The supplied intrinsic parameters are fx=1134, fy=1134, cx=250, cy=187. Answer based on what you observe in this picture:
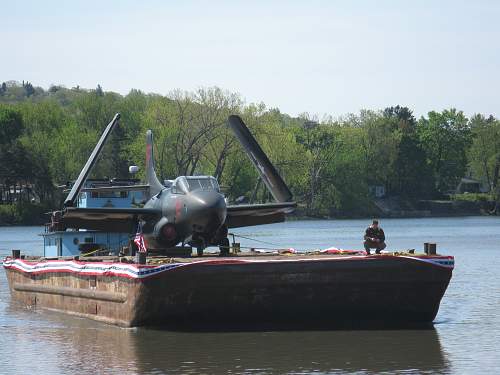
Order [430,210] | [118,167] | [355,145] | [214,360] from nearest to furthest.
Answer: [214,360]
[118,167]
[355,145]
[430,210]

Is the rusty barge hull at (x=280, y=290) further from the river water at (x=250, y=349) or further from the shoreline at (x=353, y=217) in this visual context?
the shoreline at (x=353, y=217)

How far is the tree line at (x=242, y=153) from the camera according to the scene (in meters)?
104

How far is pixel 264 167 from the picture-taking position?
117 ft

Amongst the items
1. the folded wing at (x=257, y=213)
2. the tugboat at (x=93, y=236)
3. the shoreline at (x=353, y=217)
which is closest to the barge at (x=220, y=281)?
the folded wing at (x=257, y=213)

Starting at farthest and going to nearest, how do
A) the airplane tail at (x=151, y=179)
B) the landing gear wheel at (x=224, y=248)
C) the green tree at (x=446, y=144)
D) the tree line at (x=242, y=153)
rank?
the green tree at (x=446, y=144)
the tree line at (x=242, y=153)
the airplane tail at (x=151, y=179)
the landing gear wheel at (x=224, y=248)

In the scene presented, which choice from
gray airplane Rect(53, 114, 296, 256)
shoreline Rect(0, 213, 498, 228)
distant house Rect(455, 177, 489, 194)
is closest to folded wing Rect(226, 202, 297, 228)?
gray airplane Rect(53, 114, 296, 256)

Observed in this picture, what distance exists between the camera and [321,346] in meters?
26.1

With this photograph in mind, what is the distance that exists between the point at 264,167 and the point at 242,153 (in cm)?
7056

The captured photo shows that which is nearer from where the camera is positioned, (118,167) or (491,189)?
(118,167)

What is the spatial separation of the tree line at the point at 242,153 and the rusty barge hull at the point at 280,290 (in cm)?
4841

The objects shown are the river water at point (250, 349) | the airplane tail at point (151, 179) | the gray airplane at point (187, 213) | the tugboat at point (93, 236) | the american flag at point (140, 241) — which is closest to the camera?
the river water at point (250, 349)

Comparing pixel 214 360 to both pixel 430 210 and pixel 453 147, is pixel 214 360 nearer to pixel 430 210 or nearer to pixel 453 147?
pixel 430 210

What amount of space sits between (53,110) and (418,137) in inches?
2430

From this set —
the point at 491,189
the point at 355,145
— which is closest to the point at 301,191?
the point at 355,145
